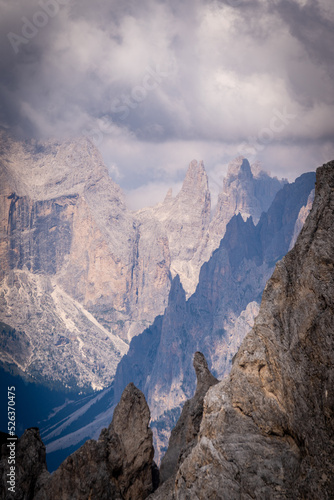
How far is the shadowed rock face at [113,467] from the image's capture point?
132ft

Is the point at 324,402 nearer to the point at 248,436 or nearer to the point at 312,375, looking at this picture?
the point at 312,375

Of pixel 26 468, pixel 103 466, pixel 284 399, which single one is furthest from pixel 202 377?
pixel 284 399

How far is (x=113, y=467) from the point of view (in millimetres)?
41438

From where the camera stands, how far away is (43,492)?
42.8 metres

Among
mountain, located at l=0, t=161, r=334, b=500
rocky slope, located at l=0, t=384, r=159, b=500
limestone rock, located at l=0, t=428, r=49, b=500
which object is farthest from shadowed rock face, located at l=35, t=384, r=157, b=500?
mountain, located at l=0, t=161, r=334, b=500

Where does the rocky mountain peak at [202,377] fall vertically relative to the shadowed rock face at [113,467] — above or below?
above

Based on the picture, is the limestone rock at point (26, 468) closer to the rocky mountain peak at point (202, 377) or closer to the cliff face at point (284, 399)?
the rocky mountain peak at point (202, 377)

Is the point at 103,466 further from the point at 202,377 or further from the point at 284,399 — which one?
the point at 284,399

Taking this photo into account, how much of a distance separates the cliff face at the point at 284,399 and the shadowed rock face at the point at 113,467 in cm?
1497

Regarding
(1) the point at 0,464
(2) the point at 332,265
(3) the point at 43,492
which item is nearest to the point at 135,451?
(3) the point at 43,492

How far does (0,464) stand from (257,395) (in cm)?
3092

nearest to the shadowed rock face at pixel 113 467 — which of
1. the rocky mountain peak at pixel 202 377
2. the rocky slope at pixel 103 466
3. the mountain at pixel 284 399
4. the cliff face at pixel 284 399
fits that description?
the rocky slope at pixel 103 466

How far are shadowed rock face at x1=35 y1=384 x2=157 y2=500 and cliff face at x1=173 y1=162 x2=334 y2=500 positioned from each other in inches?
589

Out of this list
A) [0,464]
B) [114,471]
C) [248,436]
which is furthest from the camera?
[0,464]
